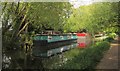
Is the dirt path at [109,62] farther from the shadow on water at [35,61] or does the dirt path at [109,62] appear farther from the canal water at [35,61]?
the shadow on water at [35,61]

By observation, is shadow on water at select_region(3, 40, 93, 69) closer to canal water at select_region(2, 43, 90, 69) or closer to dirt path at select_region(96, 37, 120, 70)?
canal water at select_region(2, 43, 90, 69)

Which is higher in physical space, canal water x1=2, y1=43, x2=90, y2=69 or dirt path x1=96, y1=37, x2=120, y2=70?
dirt path x1=96, y1=37, x2=120, y2=70

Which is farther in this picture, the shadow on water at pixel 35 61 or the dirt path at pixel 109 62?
the shadow on water at pixel 35 61

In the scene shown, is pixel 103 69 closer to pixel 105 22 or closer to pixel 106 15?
pixel 106 15

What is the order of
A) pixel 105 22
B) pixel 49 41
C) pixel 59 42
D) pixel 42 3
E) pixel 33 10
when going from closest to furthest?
pixel 42 3 < pixel 33 10 < pixel 105 22 < pixel 49 41 < pixel 59 42

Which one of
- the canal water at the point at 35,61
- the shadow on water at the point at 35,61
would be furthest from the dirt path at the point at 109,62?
the shadow on water at the point at 35,61

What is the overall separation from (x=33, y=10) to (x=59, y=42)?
19203mm

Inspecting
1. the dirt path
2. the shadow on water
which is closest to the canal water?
the shadow on water

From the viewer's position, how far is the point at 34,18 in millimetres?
19250

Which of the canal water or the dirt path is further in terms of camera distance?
the canal water

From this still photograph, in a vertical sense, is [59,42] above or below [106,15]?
below

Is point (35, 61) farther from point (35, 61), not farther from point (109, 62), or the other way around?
point (109, 62)

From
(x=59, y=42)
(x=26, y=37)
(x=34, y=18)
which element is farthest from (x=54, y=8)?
(x=59, y=42)

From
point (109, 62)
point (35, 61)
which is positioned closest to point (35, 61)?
point (35, 61)
